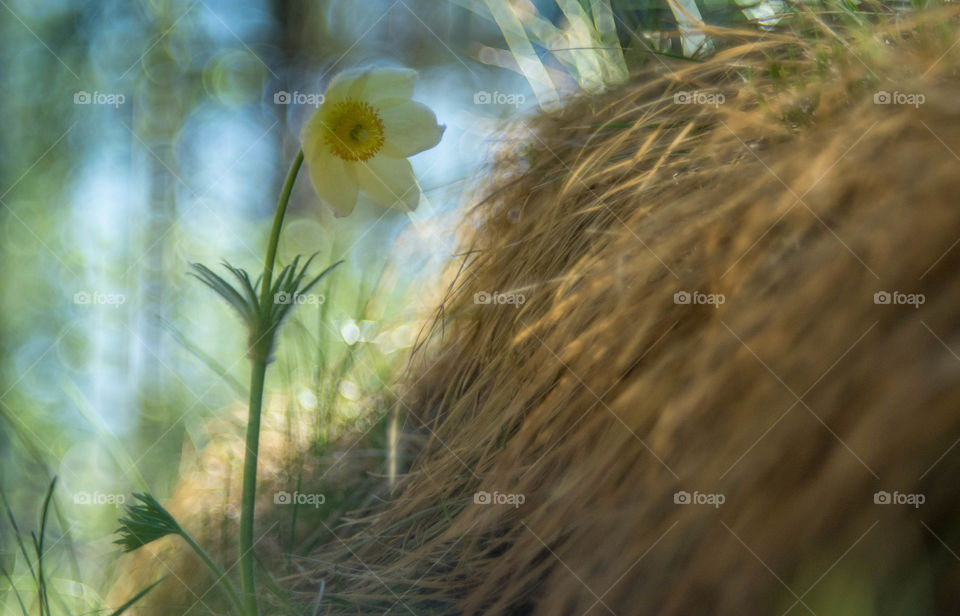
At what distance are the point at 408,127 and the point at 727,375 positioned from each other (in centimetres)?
47

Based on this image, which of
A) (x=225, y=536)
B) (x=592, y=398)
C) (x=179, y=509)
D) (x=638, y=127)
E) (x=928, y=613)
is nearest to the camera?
(x=928, y=613)

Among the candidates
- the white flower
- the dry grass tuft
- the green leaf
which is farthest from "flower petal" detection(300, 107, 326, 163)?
the green leaf

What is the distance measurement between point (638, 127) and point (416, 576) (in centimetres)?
39

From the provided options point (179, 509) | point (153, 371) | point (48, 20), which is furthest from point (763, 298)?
point (48, 20)

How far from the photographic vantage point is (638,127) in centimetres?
54

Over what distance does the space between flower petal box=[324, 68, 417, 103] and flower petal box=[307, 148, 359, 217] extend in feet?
0.19

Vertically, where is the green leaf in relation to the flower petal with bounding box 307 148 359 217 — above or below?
below

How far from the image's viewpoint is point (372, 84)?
67 centimetres

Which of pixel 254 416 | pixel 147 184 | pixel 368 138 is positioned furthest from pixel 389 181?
pixel 147 184

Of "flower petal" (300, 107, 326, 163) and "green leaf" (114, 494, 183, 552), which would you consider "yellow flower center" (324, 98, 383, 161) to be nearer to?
"flower petal" (300, 107, 326, 163)

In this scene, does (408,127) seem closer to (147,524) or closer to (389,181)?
(389,181)

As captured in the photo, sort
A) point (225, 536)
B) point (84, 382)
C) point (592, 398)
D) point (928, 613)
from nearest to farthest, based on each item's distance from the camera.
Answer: point (928, 613), point (592, 398), point (225, 536), point (84, 382)

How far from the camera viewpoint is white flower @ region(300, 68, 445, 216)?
0.65 metres

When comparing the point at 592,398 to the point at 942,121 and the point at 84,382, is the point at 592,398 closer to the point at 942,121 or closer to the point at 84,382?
the point at 942,121
